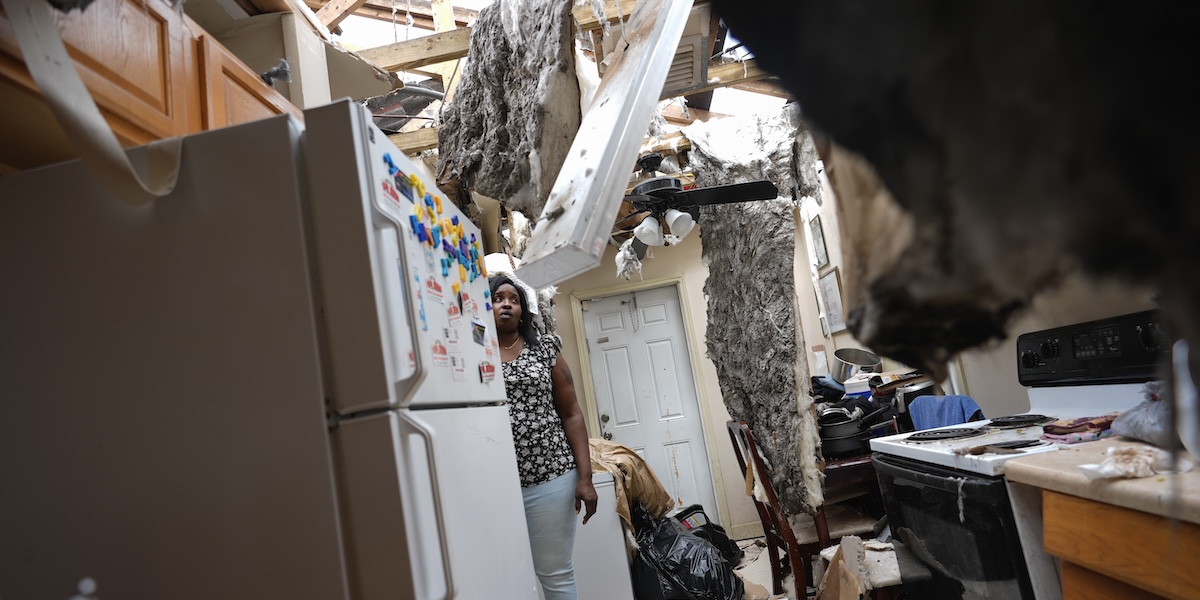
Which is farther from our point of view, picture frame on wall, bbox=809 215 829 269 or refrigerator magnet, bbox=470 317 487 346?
picture frame on wall, bbox=809 215 829 269

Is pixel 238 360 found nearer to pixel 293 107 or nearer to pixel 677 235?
pixel 293 107


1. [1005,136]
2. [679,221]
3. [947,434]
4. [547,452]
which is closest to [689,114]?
[679,221]

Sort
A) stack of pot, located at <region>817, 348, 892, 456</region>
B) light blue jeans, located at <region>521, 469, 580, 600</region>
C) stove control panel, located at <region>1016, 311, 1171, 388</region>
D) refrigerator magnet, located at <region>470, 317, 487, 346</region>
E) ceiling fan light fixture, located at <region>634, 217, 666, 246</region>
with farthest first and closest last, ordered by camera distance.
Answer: stack of pot, located at <region>817, 348, 892, 456</region> < ceiling fan light fixture, located at <region>634, 217, 666, 246</region> < light blue jeans, located at <region>521, 469, 580, 600</region> < refrigerator magnet, located at <region>470, 317, 487, 346</region> < stove control panel, located at <region>1016, 311, 1171, 388</region>

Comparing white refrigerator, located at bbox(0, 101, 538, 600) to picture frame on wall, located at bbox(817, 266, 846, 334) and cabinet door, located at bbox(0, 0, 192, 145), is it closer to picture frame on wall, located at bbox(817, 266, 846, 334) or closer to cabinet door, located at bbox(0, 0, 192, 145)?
cabinet door, located at bbox(0, 0, 192, 145)

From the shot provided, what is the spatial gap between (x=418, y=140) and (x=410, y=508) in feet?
8.42

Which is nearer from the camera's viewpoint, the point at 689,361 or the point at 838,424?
the point at 838,424

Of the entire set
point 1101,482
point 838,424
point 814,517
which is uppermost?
point 1101,482

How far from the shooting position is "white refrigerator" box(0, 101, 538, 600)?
3.72 ft

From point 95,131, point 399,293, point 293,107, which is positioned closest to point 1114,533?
point 399,293

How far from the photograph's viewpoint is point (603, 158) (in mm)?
1387

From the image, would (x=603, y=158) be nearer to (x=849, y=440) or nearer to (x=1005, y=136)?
(x=1005, y=136)

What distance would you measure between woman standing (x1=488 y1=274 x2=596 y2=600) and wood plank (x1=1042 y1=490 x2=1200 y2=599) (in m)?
1.38

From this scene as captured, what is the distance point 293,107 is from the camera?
80.9 inches

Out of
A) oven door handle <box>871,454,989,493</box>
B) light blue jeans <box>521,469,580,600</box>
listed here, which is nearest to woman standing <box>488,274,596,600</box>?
light blue jeans <box>521,469,580,600</box>
